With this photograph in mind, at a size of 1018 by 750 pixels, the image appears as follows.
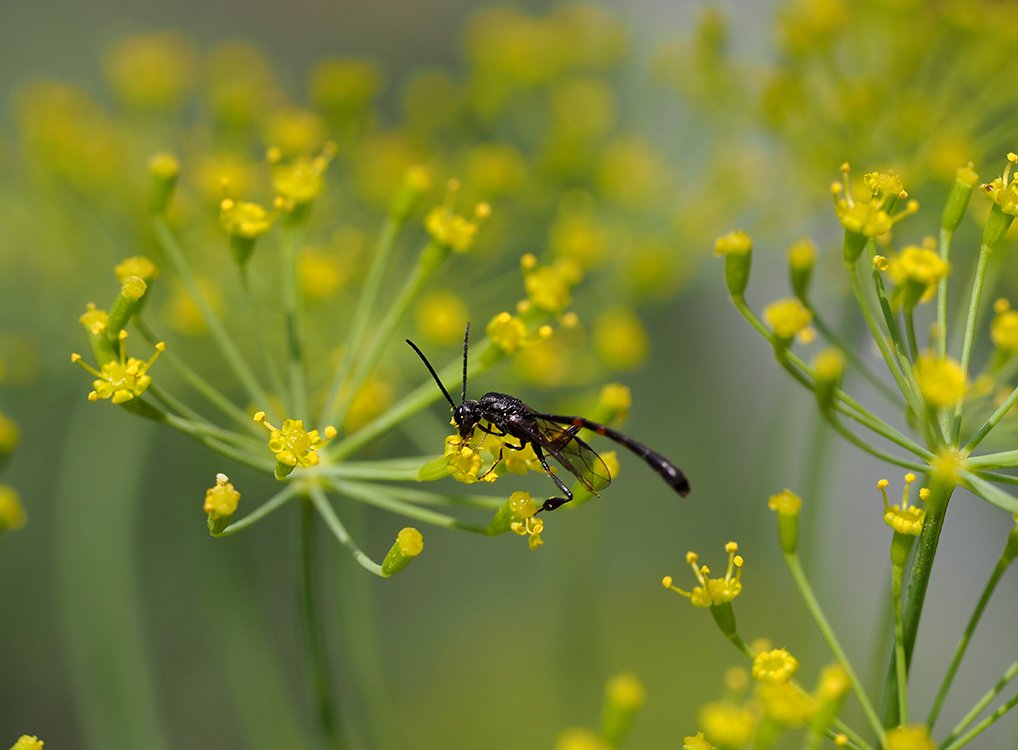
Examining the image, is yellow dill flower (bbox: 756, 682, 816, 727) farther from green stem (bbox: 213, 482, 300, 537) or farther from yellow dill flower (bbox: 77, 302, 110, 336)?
yellow dill flower (bbox: 77, 302, 110, 336)

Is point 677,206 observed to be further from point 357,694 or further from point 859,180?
point 357,694

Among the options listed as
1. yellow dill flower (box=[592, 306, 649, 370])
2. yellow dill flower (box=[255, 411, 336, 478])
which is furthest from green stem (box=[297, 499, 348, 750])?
yellow dill flower (box=[592, 306, 649, 370])

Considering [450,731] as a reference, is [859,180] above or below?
above

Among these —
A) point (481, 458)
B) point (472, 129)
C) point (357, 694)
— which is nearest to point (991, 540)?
point (472, 129)

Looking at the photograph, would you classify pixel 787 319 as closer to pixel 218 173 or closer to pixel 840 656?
pixel 840 656

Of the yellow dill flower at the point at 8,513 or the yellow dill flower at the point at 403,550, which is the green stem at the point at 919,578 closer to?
the yellow dill flower at the point at 403,550
